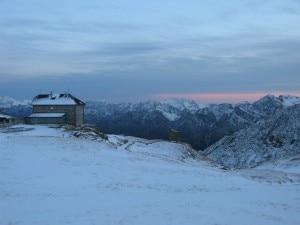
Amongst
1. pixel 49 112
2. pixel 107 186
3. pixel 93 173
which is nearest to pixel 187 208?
pixel 107 186

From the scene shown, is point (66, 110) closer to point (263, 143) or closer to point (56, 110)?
point (56, 110)

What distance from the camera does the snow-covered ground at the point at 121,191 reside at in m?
23.4

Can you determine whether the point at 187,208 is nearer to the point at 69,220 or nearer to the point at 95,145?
the point at 69,220

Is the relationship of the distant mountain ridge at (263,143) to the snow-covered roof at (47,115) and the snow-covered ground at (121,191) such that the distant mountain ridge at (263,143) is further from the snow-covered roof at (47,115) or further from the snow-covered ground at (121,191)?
the snow-covered ground at (121,191)

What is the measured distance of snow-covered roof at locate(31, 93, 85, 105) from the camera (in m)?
94.4

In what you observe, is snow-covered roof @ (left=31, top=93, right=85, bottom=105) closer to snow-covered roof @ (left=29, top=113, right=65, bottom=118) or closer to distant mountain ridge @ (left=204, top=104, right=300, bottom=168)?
snow-covered roof @ (left=29, top=113, right=65, bottom=118)

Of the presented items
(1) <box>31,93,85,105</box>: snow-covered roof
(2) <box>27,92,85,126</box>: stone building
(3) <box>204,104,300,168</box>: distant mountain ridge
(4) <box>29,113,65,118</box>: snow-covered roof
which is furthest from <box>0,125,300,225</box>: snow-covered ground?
(3) <box>204,104,300,168</box>: distant mountain ridge

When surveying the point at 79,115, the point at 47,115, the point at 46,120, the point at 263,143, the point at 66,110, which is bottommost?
the point at 263,143

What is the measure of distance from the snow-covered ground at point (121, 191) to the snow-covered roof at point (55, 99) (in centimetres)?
4463

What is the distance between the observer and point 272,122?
489ft

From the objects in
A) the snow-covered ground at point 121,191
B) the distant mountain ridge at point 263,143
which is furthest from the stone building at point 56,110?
the distant mountain ridge at point 263,143

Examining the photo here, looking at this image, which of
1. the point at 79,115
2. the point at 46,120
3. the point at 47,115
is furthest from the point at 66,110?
the point at 46,120

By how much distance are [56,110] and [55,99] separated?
2.81m

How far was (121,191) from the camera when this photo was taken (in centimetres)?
2977
